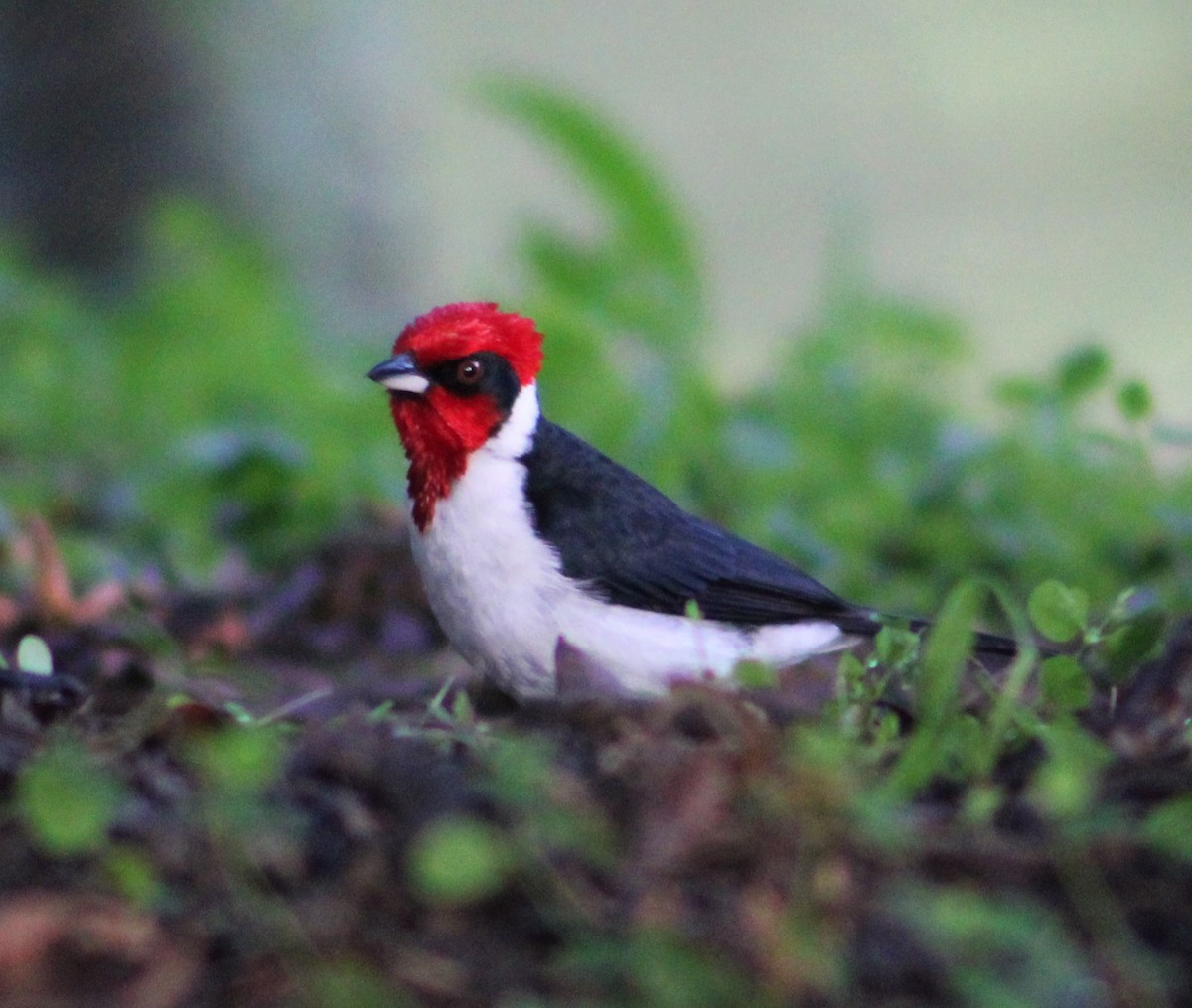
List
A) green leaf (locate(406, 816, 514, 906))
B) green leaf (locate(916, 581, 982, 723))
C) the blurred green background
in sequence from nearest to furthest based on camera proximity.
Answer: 1. green leaf (locate(406, 816, 514, 906))
2. green leaf (locate(916, 581, 982, 723))
3. the blurred green background

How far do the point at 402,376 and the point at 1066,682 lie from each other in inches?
64.0

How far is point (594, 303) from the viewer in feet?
24.0

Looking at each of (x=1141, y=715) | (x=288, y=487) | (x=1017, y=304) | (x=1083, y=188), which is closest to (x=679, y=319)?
(x=288, y=487)

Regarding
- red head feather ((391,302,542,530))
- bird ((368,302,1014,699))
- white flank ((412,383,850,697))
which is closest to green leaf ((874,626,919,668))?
white flank ((412,383,850,697))

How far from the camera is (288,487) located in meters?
5.70

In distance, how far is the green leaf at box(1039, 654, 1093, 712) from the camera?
2.68 metres

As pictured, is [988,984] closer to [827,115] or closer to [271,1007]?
[271,1007]

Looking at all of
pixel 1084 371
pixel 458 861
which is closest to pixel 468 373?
pixel 1084 371

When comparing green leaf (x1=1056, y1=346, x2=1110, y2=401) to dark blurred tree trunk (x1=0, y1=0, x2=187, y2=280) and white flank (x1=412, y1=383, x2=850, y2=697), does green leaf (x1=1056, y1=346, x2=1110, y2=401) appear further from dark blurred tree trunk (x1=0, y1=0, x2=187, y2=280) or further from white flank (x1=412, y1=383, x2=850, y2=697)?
dark blurred tree trunk (x1=0, y1=0, x2=187, y2=280)

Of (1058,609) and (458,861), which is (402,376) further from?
(458,861)

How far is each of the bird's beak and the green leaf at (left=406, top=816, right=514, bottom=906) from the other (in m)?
1.68

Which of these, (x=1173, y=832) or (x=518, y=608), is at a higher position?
(x=1173, y=832)

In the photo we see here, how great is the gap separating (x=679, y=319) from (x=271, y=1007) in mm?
5102

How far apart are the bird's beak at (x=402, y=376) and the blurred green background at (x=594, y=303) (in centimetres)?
153
